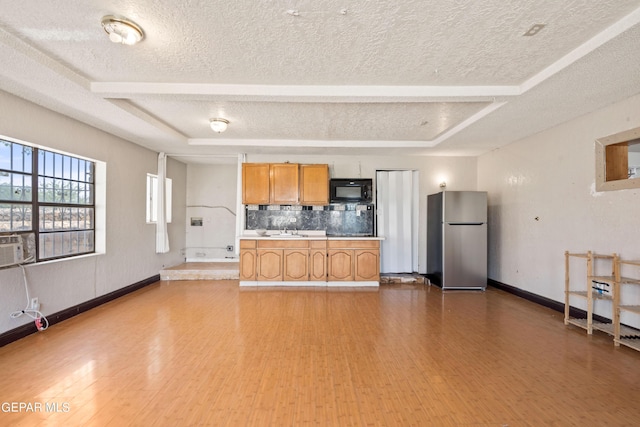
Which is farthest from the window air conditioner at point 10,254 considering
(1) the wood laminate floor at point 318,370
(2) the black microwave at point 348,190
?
(2) the black microwave at point 348,190

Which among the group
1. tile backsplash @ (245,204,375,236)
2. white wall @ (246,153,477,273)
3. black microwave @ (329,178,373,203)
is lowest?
tile backsplash @ (245,204,375,236)

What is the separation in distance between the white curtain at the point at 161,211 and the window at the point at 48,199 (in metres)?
1.38

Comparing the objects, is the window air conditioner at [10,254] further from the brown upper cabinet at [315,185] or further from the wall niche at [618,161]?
the wall niche at [618,161]

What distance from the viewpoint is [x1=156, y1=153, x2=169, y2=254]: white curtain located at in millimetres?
5523

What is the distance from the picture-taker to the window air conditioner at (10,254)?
278cm

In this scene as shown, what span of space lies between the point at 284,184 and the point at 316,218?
3.06ft

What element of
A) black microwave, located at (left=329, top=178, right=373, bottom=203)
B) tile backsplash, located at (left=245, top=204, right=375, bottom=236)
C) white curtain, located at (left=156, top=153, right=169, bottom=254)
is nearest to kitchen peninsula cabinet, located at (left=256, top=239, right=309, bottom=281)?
tile backsplash, located at (left=245, top=204, right=375, bottom=236)

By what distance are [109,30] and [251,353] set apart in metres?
2.67

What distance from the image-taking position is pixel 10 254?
285 centimetres

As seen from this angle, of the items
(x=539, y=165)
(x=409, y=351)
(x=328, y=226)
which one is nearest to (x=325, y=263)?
(x=328, y=226)

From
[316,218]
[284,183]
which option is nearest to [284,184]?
[284,183]

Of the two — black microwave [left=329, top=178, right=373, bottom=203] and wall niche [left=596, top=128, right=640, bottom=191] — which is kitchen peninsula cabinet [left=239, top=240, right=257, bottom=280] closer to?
black microwave [left=329, top=178, right=373, bottom=203]

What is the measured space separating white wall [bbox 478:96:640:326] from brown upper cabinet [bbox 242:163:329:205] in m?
3.08

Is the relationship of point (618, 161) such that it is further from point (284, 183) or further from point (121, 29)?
point (121, 29)
